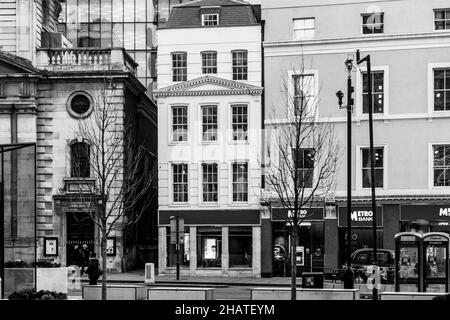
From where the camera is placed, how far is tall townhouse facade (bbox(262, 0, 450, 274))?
35281mm

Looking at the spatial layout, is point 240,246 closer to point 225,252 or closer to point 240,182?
point 225,252

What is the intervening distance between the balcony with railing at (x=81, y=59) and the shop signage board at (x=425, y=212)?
15.3 m

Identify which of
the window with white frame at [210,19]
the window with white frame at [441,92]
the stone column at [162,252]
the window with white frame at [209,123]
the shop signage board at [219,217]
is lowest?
the stone column at [162,252]

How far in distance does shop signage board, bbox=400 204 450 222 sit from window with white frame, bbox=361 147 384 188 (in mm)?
1581

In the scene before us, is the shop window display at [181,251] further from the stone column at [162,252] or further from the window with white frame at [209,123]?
the window with white frame at [209,123]

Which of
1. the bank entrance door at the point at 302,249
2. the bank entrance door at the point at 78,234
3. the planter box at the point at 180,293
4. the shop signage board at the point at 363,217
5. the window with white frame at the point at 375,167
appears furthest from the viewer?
the bank entrance door at the point at 78,234

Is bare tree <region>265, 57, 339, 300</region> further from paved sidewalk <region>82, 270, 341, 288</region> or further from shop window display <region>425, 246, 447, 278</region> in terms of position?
shop window display <region>425, 246, 447, 278</region>

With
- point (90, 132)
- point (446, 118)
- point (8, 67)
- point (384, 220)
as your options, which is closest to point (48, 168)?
point (90, 132)

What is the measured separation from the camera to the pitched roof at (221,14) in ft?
126

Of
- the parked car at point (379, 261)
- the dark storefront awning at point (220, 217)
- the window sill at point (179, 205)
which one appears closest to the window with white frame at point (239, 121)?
the dark storefront awning at point (220, 217)

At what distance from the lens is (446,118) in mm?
35281

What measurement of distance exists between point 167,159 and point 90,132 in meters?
4.11
